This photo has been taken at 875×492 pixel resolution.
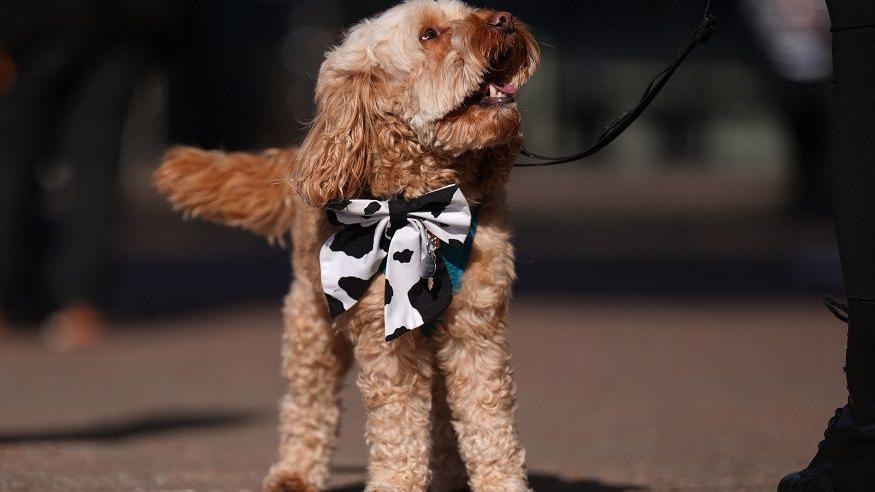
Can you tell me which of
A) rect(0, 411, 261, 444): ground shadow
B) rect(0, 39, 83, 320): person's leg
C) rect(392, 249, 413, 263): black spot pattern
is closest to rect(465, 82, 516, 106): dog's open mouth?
rect(392, 249, 413, 263): black spot pattern

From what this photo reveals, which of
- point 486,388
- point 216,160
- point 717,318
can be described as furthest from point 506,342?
point 717,318

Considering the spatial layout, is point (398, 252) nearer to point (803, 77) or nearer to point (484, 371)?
point (484, 371)

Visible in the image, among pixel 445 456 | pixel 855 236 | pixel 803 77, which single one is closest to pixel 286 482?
pixel 445 456

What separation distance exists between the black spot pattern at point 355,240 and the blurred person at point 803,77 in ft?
25.1

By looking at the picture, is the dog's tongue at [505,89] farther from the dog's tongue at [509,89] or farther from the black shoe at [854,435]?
the black shoe at [854,435]

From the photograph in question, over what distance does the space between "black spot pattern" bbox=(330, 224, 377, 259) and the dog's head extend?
0.34 ft

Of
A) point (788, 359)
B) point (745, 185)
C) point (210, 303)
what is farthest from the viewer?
point (745, 185)

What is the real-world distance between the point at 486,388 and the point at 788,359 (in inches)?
185

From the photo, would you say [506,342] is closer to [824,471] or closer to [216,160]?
[824,471]

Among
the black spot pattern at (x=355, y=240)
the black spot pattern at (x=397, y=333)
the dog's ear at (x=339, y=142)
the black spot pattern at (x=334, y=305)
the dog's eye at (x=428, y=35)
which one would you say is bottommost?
the black spot pattern at (x=397, y=333)

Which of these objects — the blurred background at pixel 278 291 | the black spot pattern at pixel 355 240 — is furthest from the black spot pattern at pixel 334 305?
the blurred background at pixel 278 291

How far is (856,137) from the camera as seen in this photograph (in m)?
3.33

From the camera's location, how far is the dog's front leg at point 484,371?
3.49m

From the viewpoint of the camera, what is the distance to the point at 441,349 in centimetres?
359
